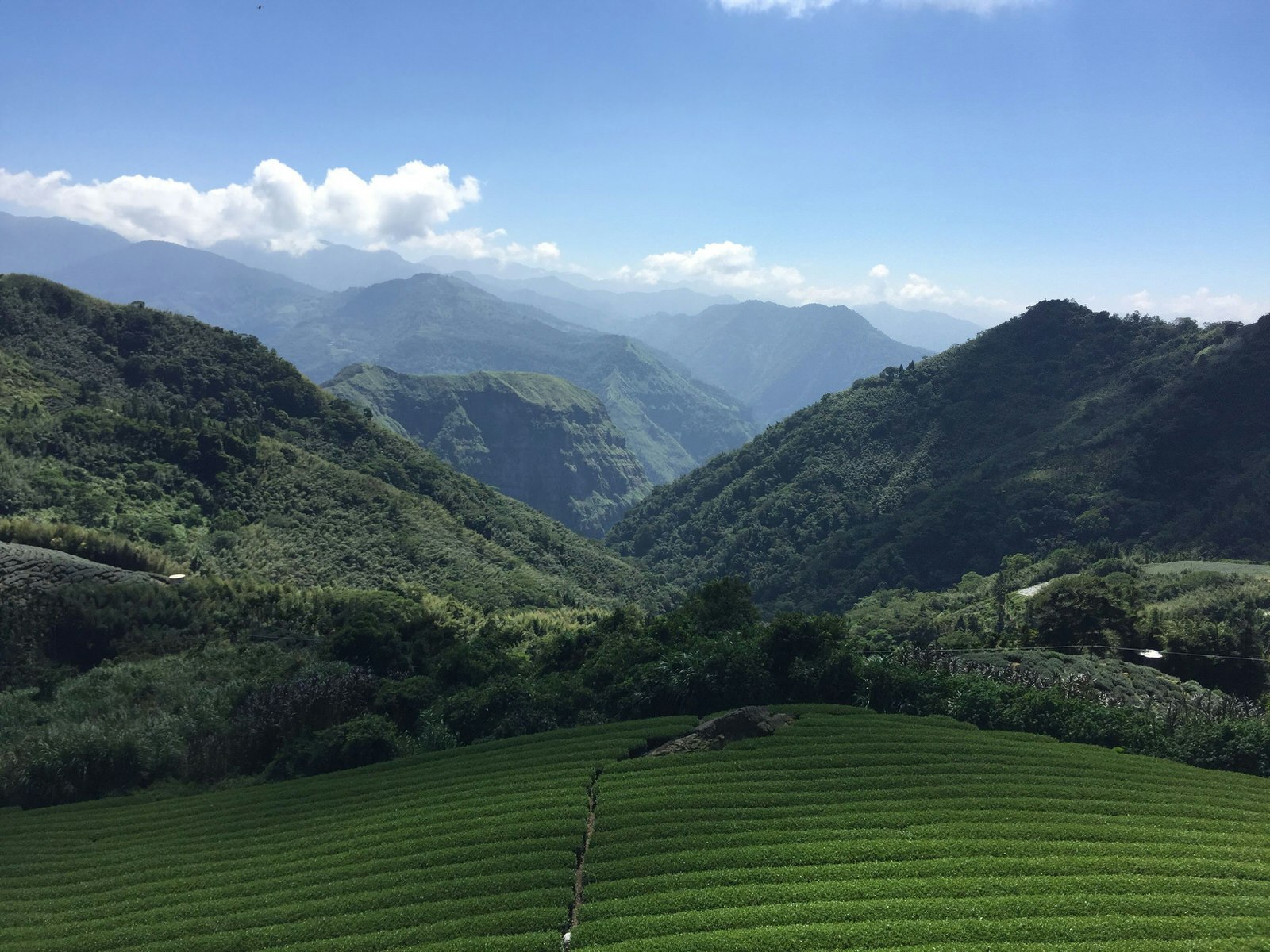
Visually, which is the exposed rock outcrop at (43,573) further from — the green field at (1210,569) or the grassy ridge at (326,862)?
the green field at (1210,569)

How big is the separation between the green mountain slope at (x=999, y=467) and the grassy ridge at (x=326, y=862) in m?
112

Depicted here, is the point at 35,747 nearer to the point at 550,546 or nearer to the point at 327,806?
the point at 327,806

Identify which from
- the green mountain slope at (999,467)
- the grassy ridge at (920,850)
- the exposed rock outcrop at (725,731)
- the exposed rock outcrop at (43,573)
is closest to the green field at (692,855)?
the grassy ridge at (920,850)

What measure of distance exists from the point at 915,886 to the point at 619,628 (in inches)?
1215

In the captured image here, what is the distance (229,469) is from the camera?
8431 centimetres

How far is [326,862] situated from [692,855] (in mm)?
9996

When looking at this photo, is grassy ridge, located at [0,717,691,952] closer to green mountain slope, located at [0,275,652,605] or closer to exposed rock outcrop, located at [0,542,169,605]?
exposed rock outcrop, located at [0,542,169,605]

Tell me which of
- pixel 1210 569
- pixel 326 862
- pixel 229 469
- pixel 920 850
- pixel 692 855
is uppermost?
pixel 229 469

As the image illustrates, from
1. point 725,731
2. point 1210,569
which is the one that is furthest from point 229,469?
point 1210,569

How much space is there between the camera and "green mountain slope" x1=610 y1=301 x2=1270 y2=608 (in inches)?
4464

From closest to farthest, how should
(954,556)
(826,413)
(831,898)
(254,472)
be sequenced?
(831,898), (254,472), (954,556), (826,413)

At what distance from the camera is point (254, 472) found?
8625 centimetres

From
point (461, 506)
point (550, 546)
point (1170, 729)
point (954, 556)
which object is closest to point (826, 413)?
point (954, 556)

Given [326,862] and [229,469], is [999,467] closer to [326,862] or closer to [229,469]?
[229,469]
